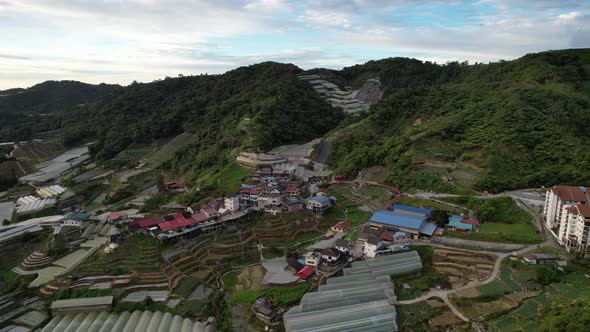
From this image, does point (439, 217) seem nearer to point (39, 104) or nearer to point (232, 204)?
point (232, 204)

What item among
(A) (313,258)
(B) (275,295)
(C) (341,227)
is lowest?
(B) (275,295)

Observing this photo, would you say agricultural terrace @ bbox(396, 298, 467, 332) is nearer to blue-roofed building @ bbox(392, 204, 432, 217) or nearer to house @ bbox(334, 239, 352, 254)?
house @ bbox(334, 239, 352, 254)

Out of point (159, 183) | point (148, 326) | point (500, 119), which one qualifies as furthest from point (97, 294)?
point (500, 119)

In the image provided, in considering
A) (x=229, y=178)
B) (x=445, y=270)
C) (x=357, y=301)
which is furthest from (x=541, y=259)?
(x=229, y=178)

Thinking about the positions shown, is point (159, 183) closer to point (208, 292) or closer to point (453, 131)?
point (208, 292)

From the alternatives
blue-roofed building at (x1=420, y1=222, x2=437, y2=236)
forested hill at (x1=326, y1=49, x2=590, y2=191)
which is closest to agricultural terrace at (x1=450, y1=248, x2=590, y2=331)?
blue-roofed building at (x1=420, y1=222, x2=437, y2=236)

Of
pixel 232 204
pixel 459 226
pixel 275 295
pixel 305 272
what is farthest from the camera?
pixel 232 204

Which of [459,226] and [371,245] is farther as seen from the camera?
[459,226]
